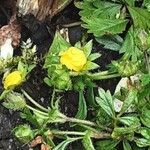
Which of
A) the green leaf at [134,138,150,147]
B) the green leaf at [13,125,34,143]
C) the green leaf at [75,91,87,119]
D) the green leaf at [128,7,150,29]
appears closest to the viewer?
the green leaf at [13,125,34,143]

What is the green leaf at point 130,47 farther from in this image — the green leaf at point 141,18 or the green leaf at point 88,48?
the green leaf at point 88,48

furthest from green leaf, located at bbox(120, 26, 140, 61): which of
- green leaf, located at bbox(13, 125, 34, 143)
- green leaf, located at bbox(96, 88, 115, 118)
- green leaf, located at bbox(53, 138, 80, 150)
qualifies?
green leaf, located at bbox(13, 125, 34, 143)

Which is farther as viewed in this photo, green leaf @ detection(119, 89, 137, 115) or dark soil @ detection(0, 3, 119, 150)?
dark soil @ detection(0, 3, 119, 150)

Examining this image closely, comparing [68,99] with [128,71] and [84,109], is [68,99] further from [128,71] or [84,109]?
[128,71]

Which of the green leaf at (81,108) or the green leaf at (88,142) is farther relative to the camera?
the green leaf at (81,108)

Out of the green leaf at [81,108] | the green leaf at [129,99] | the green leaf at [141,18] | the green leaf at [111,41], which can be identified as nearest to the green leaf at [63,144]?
the green leaf at [81,108]

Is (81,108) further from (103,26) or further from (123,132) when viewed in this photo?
(103,26)

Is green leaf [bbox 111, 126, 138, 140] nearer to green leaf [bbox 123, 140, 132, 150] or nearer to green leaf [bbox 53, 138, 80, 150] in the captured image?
green leaf [bbox 123, 140, 132, 150]
